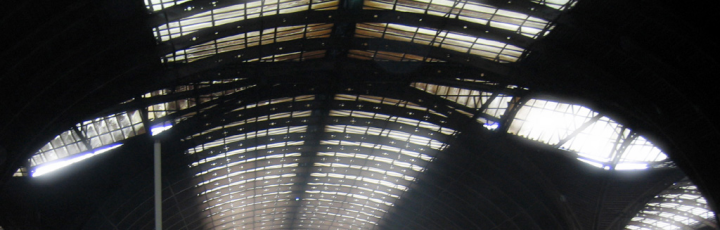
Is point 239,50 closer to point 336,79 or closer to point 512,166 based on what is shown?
point 336,79

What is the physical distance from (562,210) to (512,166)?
4423 mm

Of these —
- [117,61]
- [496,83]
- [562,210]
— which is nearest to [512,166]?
[562,210]

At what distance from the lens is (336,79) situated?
3503 cm

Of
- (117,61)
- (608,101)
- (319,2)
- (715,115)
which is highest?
(319,2)

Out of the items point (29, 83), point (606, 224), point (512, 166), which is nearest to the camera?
point (29, 83)

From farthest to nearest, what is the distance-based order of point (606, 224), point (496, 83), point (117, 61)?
1. point (606, 224)
2. point (496, 83)
3. point (117, 61)

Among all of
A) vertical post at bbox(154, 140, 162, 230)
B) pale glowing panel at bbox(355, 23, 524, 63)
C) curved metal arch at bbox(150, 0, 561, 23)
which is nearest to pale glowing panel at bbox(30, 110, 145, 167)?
curved metal arch at bbox(150, 0, 561, 23)

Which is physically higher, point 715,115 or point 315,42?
point 315,42

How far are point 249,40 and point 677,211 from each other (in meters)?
35.5

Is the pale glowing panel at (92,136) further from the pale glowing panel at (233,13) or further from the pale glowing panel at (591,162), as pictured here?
the pale glowing panel at (591,162)

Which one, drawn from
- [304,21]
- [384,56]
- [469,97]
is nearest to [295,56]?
[384,56]

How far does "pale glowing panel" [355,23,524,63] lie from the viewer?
30.1 metres

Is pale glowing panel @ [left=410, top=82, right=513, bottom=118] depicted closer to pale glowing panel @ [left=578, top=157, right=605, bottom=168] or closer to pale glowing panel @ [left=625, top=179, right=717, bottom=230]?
pale glowing panel @ [left=578, top=157, right=605, bottom=168]

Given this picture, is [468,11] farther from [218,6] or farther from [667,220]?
[667,220]
